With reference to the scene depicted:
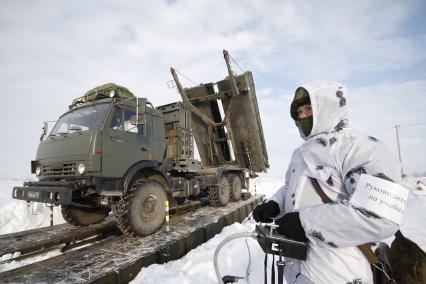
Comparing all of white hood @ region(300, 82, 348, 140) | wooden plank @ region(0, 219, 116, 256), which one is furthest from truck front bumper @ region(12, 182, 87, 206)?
white hood @ region(300, 82, 348, 140)

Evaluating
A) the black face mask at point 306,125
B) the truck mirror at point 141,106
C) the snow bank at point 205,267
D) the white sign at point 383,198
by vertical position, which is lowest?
the snow bank at point 205,267

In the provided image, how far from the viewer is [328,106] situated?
1378 mm

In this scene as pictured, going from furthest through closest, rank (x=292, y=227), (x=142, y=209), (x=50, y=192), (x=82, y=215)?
(x=82, y=215), (x=142, y=209), (x=50, y=192), (x=292, y=227)

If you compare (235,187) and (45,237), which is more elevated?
(235,187)

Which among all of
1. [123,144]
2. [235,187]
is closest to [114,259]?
[123,144]

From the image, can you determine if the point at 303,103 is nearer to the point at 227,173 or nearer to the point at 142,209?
the point at 142,209

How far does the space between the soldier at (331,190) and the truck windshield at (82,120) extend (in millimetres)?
4364

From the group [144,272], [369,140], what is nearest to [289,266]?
[369,140]

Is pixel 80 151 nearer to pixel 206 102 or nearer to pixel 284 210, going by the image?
pixel 284 210

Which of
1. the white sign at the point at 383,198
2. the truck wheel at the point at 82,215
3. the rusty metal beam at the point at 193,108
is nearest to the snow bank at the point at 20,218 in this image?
the truck wheel at the point at 82,215

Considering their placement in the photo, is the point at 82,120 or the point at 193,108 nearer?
the point at 82,120

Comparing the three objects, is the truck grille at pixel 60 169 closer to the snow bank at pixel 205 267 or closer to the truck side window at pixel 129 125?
the truck side window at pixel 129 125

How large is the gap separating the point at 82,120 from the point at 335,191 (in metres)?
5.10

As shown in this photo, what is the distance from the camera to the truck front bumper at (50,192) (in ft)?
13.5
